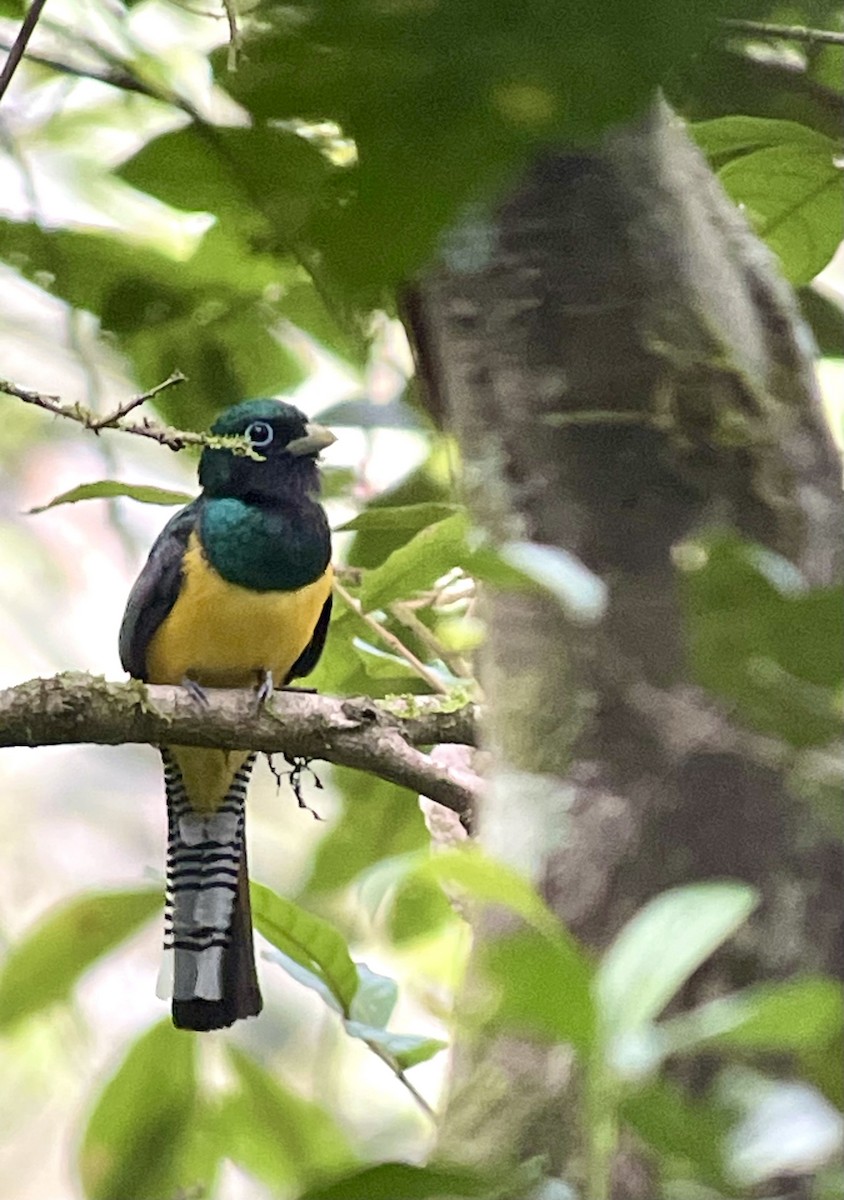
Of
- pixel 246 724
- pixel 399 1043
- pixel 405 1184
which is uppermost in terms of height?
pixel 246 724

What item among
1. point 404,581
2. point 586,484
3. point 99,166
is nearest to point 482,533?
point 586,484

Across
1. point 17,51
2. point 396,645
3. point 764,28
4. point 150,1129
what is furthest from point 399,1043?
point 764,28

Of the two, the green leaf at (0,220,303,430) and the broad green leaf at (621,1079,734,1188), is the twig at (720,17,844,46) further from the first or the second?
the green leaf at (0,220,303,430)

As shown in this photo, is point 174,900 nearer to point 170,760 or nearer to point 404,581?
point 170,760

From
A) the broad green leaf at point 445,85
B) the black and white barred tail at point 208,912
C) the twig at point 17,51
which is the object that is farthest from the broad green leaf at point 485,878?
the black and white barred tail at point 208,912

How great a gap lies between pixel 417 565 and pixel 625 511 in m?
0.64

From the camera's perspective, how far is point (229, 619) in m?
1.98

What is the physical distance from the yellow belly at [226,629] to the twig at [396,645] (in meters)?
0.26

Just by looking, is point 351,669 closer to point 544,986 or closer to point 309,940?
point 309,940

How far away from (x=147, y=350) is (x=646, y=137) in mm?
853

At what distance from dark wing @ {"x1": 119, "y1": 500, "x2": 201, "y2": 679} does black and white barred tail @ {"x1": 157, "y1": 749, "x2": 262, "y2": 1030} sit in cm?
18

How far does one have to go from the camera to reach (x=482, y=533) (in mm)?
619

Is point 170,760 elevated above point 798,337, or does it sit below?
below

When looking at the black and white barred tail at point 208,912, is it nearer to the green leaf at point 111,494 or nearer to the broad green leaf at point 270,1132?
the broad green leaf at point 270,1132
